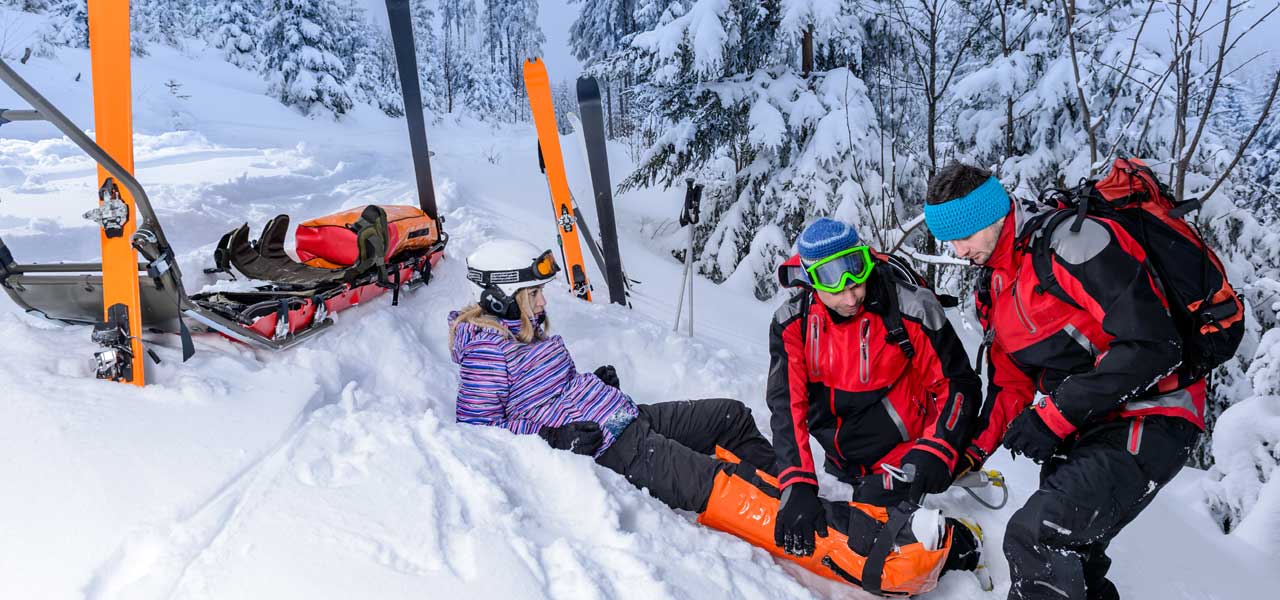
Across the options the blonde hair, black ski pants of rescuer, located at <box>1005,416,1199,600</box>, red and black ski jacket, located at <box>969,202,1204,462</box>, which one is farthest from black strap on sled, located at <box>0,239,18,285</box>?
black ski pants of rescuer, located at <box>1005,416,1199,600</box>

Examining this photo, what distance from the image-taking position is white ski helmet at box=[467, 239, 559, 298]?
2951 millimetres

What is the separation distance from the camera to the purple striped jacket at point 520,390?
2953 mm

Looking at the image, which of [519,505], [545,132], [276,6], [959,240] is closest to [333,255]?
[545,132]

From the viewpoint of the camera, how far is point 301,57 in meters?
20.2

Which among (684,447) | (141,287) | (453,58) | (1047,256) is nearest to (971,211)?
(1047,256)

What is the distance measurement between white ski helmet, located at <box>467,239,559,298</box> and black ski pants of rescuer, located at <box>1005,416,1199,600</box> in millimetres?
2063

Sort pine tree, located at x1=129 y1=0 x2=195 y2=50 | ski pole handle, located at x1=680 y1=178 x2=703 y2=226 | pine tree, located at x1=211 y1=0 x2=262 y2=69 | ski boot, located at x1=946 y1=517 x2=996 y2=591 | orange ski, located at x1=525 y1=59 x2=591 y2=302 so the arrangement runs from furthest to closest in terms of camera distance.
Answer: pine tree, located at x1=211 y1=0 x2=262 y2=69
pine tree, located at x1=129 y1=0 x2=195 y2=50
orange ski, located at x1=525 y1=59 x2=591 y2=302
ski pole handle, located at x1=680 y1=178 x2=703 y2=226
ski boot, located at x1=946 y1=517 x2=996 y2=591

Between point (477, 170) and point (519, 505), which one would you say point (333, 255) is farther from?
point (477, 170)

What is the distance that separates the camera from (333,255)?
14.9 feet

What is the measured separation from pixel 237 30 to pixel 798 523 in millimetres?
27022

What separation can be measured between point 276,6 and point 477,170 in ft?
40.3

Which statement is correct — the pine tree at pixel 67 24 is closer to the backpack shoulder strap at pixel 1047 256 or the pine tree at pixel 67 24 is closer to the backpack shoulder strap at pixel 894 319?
the backpack shoulder strap at pixel 894 319

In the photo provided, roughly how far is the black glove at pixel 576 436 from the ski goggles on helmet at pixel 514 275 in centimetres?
66

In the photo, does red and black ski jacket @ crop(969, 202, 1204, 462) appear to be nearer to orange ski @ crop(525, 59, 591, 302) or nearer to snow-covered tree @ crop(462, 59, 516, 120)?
orange ski @ crop(525, 59, 591, 302)
